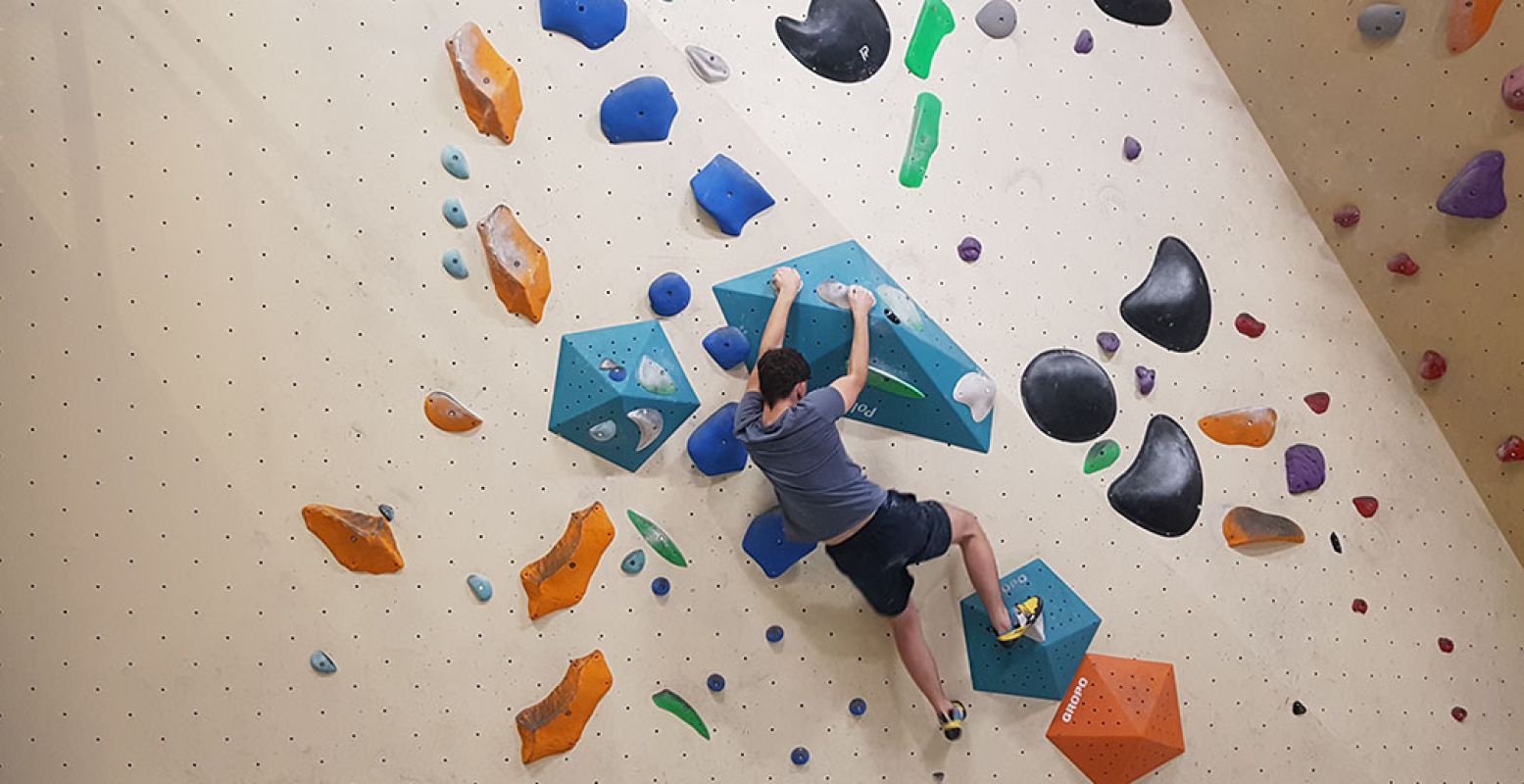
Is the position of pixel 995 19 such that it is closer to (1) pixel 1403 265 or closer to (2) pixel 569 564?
(1) pixel 1403 265

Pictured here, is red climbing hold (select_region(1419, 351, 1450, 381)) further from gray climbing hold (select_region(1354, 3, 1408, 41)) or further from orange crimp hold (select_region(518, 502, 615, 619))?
orange crimp hold (select_region(518, 502, 615, 619))

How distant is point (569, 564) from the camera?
112 inches

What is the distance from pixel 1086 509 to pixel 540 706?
52.4 inches

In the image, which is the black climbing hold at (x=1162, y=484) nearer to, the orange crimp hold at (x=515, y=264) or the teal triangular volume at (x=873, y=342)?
the teal triangular volume at (x=873, y=342)

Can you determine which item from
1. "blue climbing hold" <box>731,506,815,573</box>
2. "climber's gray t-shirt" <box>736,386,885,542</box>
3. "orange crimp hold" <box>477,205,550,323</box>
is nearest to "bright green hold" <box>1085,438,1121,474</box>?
"climber's gray t-shirt" <box>736,386,885,542</box>

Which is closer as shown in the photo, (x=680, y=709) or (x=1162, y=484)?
(x=680, y=709)

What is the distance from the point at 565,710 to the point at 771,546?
1.84 ft

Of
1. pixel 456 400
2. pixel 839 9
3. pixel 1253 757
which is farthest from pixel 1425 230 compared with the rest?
pixel 456 400

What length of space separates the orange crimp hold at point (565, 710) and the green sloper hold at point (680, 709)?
0.40 ft

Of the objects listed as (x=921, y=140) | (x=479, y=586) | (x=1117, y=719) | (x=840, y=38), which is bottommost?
(x=1117, y=719)

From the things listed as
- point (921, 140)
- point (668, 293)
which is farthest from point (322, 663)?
point (921, 140)

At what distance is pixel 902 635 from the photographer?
3.01 m

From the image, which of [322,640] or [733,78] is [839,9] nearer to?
[733,78]

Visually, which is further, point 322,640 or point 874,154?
point 874,154
